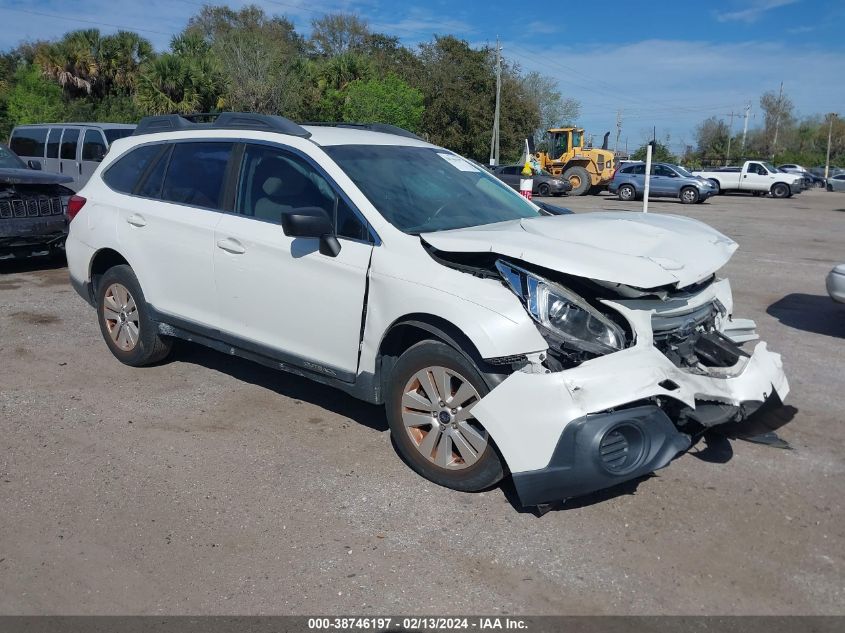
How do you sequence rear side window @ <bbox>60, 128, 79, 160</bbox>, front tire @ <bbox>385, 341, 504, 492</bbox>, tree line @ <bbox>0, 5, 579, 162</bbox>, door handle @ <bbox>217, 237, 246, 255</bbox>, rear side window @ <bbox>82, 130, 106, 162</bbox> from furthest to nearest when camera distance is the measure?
tree line @ <bbox>0, 5, 579, 162</bbox> < rear side window @ <bbox>60, 128, 79, 160</bbox> < rear side window @ <bbox>82, 130, 106, 162</bbox> < door handle @ <bbox>217, 237, 246, 255</bbox> < front tire @ <bbox>385, 341, 504, 492</bbox>

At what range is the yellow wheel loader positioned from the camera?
3375 cm

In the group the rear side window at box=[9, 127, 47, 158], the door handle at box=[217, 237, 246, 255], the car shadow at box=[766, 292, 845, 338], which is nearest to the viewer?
the door handle at box=[217, 237, 246, 255]

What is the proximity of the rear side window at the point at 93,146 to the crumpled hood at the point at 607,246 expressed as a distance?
10420 mm

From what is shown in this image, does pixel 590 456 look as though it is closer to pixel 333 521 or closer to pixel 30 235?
pixel 333 521

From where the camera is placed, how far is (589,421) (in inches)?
130

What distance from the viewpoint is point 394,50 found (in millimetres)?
59781

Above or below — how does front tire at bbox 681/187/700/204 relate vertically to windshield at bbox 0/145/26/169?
above

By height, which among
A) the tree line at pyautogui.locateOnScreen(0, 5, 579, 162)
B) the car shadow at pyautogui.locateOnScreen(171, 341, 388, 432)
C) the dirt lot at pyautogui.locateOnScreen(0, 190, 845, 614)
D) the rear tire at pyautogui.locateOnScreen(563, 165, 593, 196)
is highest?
the tree line at pyautogui.locateOnScreen(0, 5, 579, 162)

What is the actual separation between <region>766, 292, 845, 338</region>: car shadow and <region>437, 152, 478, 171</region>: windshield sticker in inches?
163

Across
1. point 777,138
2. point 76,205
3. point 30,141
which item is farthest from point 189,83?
point 777,138

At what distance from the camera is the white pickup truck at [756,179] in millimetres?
34344

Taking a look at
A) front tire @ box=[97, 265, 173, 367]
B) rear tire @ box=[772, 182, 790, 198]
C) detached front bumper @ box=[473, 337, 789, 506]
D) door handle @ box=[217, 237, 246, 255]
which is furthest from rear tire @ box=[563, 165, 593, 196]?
detached front bumper @ box=[473, 337, 789, 506]

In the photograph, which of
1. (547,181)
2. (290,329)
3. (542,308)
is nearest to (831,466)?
(542,308)

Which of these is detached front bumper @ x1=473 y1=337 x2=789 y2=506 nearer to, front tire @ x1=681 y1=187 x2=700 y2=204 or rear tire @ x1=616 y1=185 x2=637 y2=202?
front tire @ x1=681 y1=187 x2=700 y2=204
